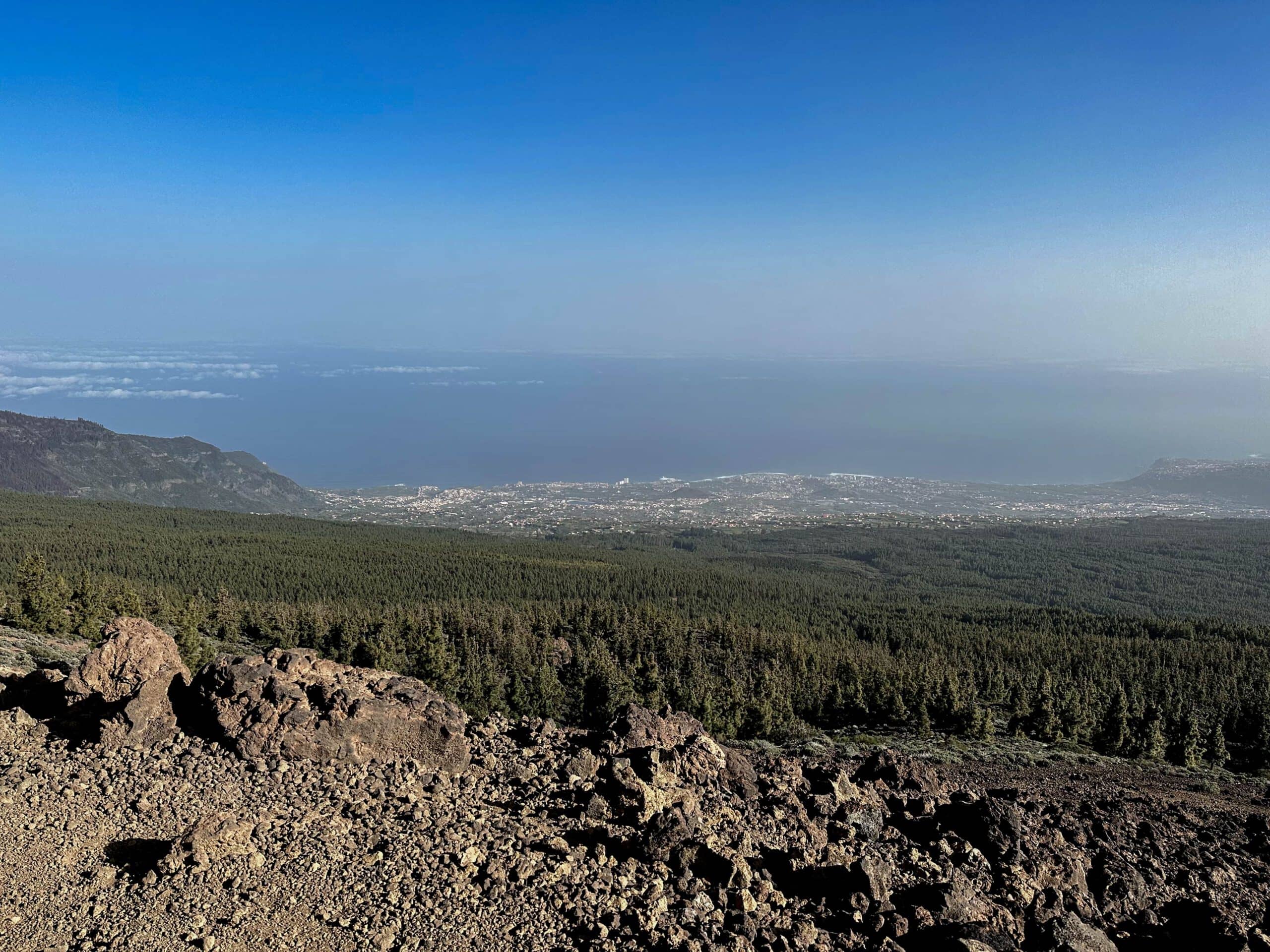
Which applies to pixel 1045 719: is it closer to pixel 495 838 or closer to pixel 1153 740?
pixel 1153 740

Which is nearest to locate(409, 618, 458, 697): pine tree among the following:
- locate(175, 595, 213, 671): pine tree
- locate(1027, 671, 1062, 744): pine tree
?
locate(175, 595, 213, 671): pine tree

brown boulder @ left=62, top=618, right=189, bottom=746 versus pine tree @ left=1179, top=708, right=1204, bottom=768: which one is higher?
brown boulder @ left=62, top=618, right=189, bottom=746

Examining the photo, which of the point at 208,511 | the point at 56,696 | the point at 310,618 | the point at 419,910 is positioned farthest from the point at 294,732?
the point at 208,511

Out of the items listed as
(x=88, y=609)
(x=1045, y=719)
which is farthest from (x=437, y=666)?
(x=1045, y=719)

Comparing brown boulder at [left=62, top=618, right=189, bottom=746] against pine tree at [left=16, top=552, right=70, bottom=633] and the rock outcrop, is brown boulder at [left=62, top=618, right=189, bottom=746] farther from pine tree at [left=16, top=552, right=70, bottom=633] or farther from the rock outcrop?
pine tree at [left=16, top=552, right=70, bottom=633]

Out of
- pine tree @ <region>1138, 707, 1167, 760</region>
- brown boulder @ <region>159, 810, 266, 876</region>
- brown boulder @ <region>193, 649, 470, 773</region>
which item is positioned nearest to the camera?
brown boulder @ <region>159, 810, 266, 876</region>

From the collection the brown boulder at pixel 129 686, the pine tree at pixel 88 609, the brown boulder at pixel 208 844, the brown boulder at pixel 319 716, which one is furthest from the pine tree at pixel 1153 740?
the pine tree at pixel 88 609

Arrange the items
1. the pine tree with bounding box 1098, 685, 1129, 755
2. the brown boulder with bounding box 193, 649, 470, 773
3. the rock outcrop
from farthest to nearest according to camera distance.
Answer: the pine tree with bounding box 1098, 685, 1129, 755, the brown boulder with bounding box 193, 649, 470, 773, the rock outcrop

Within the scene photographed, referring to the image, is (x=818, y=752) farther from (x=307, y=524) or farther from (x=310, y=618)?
(x=307, y=524)
